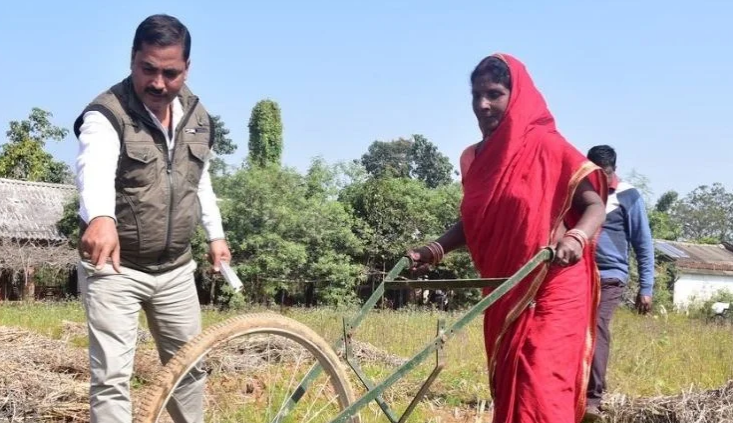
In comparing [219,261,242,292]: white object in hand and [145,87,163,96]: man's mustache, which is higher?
[145,87,163,96]: man's mustache

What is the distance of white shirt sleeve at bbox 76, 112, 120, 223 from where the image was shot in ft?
10.0

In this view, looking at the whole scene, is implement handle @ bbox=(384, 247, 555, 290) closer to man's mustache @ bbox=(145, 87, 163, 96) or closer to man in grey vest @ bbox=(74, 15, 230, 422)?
man in grey vest @ bbox=(74, 15, 230, 422)

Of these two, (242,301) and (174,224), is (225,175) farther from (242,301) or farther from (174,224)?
(174,224)

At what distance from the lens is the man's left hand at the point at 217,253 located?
379cm

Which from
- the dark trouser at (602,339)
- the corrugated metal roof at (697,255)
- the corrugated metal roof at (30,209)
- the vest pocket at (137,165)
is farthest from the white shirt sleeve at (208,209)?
the corrugated metal roof at (697,255)

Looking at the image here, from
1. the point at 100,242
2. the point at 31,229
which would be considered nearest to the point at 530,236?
the point at 100,242

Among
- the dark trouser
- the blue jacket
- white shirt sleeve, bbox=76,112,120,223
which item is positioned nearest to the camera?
white shirt sleeve, bbox=76,112,120,223

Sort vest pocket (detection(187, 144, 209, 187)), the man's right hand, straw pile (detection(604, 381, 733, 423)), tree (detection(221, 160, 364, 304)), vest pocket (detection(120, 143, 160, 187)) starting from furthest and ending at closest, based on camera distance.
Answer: tree (detection(221, 160, 364, 304)) < straw pile (detection(604, 381, 733, 423)) < vest pocket (detection(187, 144, 209, 187)) < vest pocket (detection(120, 143, 160, 187)) < the man's right hand

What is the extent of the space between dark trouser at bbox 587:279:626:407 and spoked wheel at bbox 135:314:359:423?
2.06 metres

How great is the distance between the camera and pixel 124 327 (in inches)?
131

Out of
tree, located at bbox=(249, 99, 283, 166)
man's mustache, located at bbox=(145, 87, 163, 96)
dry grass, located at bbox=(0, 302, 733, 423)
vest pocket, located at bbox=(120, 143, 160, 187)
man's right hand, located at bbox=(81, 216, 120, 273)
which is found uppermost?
tree, located at bbox=(249, 99, 283, 166)

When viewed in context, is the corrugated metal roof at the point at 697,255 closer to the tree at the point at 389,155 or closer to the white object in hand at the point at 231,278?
the tree at the point at 389,155

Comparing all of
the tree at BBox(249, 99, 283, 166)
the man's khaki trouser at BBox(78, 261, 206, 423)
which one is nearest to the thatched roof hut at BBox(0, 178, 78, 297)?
the tree at BBox(249, 99, 283, 166)

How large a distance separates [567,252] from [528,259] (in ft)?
1.16
